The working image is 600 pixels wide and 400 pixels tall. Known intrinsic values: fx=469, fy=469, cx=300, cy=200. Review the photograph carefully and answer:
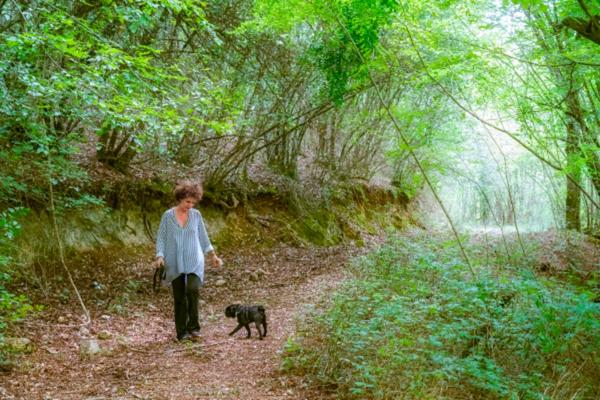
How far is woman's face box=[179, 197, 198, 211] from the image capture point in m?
5.25

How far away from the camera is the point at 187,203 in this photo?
529 centimetres

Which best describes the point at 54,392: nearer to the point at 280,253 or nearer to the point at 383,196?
the point at 280,253

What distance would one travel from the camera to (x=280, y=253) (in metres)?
11.1

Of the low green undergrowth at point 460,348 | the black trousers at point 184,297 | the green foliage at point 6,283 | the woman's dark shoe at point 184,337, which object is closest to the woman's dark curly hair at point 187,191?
the black trousers at point 184,297

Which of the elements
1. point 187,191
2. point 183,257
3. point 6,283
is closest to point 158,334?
point 183,257

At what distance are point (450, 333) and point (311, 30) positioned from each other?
8936mm

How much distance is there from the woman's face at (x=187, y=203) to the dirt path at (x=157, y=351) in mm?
1513

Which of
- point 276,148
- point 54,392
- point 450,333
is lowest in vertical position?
point 54,392

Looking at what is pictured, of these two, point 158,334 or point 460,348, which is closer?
point 460,348

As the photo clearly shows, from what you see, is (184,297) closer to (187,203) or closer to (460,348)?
(187,203)

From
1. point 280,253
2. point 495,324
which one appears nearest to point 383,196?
point 280,253

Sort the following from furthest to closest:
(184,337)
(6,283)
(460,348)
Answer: (6,283) → (184,337) → (460,348)

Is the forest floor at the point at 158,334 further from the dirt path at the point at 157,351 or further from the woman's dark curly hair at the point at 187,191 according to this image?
the woman's dark curly hair at the point at 187,191

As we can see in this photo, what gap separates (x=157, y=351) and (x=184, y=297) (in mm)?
651
